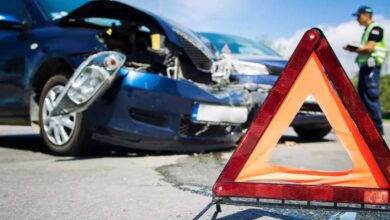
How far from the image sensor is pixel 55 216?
99.3 inches

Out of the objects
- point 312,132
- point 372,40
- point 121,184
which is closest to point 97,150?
point 121,184

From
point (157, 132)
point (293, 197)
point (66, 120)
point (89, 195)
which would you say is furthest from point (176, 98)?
point (293, 197)

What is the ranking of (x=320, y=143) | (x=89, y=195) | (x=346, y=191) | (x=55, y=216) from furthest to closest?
(x=320, y=143), (x=89, y=195), (x=55, y=216), (x=346, y=191)

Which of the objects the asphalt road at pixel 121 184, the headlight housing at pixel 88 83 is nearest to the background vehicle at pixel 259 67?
the asphalt road at pixel 121 184

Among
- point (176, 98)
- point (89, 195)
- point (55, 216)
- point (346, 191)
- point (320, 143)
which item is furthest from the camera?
point (320, 143)

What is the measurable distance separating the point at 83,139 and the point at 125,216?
1.99 metres

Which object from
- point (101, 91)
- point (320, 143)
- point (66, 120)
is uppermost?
point (101, 91)

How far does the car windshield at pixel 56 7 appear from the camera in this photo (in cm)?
514

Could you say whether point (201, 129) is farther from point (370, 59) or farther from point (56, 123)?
point (370, 59)

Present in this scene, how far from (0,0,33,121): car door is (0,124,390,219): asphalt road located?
419 mm

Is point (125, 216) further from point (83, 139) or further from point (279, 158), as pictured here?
point (279, 158)

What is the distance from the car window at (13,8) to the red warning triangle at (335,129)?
3.77 meters

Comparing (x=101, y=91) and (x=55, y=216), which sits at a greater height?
(x=101, y=91)

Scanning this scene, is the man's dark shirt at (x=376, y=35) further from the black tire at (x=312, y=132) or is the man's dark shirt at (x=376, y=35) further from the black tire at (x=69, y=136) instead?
the black tire at (x=69, y=136)
